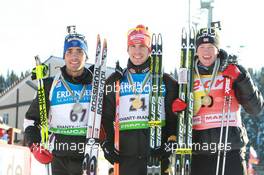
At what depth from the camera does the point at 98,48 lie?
19.7 ft

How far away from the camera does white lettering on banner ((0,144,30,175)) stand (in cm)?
648

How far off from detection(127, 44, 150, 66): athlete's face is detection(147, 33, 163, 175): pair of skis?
4.1 inches

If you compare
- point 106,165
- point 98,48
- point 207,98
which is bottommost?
point 106,165

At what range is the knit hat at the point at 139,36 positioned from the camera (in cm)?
552

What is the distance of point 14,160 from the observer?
6.93 meters

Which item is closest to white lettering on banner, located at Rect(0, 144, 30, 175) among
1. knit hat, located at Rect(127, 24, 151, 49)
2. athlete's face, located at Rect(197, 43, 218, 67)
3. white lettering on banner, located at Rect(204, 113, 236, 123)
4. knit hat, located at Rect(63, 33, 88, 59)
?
knit hat, located at Rect(63, 33, 88, 59)

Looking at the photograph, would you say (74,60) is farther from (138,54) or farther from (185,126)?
(185,126)

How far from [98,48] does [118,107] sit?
0.91m

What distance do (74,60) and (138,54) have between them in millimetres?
733

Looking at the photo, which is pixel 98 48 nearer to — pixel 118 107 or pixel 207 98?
pixel 118 107

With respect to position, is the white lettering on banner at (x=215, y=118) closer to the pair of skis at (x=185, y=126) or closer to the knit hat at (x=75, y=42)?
the pair of skis at (x=185, y=126)

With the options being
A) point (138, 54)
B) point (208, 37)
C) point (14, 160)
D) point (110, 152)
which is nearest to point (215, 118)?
point (208, 37)

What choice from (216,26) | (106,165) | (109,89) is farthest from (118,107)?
(106,165)

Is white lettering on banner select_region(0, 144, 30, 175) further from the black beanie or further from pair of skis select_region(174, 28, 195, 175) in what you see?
the black beanie
